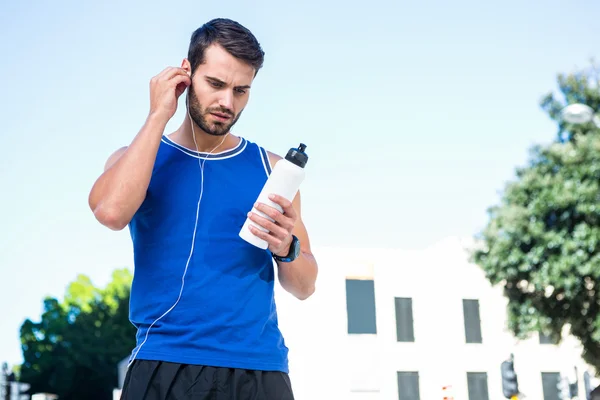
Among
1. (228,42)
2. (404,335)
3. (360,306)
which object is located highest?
(360,306)

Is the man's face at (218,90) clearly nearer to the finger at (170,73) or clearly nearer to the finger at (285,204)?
the finger at (170,73)

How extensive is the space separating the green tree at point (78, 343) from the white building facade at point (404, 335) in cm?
2089

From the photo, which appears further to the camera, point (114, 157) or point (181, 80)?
point (114, 157)

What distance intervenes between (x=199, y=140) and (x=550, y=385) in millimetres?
34892

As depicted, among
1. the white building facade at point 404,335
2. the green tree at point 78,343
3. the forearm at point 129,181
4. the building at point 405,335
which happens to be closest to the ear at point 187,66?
the forearm at point 129,181

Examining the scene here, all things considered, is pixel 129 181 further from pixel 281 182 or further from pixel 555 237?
pixel 555 237

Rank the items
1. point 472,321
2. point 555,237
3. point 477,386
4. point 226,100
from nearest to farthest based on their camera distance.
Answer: point 226,100, point 555,237, point 477,386, point 472,321

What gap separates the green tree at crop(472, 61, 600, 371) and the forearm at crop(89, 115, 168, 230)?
17.8 m

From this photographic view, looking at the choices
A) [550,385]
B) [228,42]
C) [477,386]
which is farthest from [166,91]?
[550,385]

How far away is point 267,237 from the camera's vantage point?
2.46 metres

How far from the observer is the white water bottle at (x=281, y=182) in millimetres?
2443

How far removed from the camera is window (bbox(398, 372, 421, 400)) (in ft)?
104

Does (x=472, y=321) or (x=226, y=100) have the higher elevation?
(x=472, y=321)

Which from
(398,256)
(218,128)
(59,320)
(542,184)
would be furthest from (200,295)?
(59,320)
